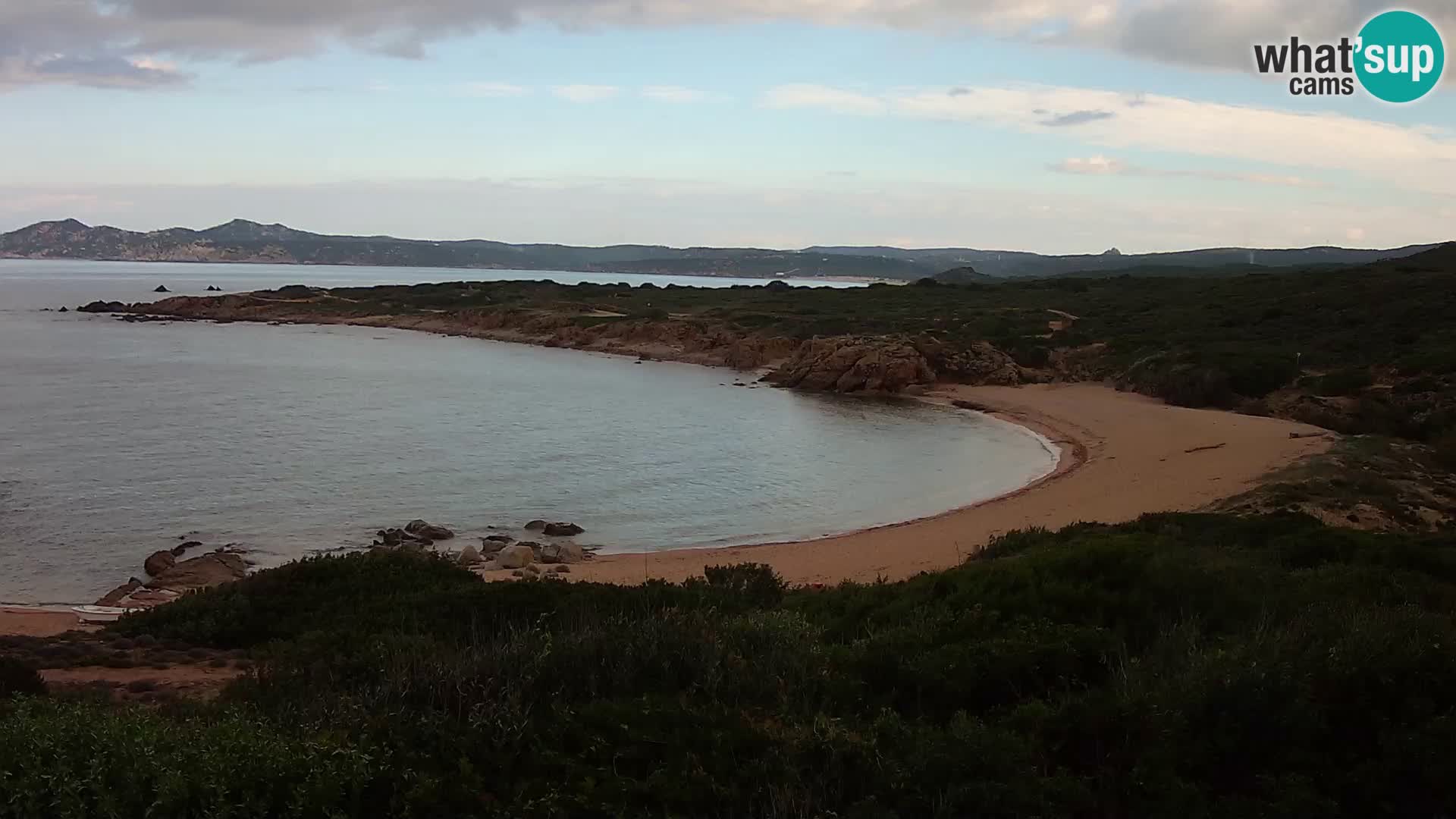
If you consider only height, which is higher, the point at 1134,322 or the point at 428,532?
the point at 1134,322

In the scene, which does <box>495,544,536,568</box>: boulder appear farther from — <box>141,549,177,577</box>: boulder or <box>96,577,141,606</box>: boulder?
<box>96,577,141,606</box>: boulder

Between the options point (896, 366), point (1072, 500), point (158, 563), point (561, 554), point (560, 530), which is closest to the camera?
point (158, 563)

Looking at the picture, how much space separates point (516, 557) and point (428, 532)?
2.95 metres

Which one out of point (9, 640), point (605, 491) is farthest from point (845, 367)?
point (9, 640)

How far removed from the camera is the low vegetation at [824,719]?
4461 mm

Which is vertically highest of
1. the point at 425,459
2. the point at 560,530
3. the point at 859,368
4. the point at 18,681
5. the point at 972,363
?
the point at 972,363

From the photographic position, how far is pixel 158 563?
14.5 metres

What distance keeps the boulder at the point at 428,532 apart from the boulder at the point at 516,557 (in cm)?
198

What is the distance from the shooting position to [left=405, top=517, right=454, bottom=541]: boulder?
667 inches

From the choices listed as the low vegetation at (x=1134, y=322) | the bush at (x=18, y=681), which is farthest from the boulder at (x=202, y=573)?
the low vegetation at (x=1134, y=322)

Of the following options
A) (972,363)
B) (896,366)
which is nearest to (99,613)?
(896,366)

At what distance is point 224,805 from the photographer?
4086 millimetres

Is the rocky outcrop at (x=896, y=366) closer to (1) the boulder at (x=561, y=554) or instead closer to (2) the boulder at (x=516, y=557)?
(1) the boulder at (x=561, y=554)

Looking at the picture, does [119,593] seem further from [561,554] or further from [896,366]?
[896,366]
